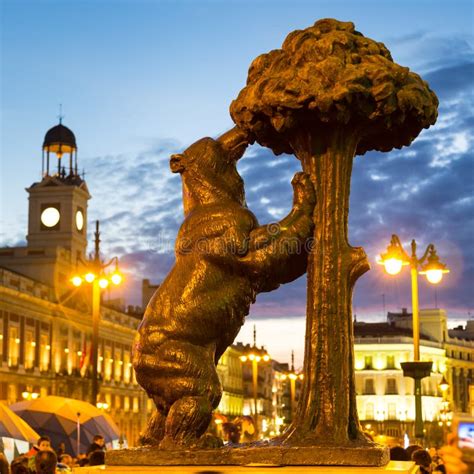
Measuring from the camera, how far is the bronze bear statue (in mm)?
4645

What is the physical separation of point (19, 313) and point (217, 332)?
142 ft

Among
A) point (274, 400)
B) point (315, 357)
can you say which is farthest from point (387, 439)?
point (274, 400)

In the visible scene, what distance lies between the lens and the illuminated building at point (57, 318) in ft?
152

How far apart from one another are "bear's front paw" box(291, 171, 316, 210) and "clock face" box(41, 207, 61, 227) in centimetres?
6288

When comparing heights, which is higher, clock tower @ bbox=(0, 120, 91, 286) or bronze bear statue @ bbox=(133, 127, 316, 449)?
clock tower @ bbox=(0, 120, 91, 286)

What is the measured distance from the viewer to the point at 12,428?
47.3ft

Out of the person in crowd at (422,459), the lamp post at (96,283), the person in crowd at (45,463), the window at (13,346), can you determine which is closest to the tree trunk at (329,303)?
the person in crowd at (422,459)

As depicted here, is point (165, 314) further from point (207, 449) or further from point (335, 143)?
point (335, 143)

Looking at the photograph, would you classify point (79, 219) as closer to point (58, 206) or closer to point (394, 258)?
point (58, 206)

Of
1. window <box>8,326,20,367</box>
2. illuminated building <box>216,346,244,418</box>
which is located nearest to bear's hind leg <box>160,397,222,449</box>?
window <box>8,326,20,367</box>

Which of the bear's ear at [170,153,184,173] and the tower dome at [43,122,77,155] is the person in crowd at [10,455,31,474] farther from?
the tower dome at [43,122,77,155]

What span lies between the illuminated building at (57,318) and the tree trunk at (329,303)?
29835mm

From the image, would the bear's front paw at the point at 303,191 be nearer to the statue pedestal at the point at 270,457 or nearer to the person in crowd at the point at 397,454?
the statue pedestal at the point at 270,457

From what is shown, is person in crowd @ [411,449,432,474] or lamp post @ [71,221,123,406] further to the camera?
lamp post @ [71,221,123,406]
